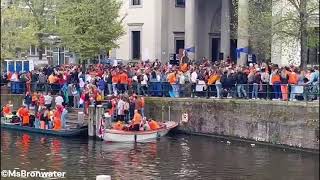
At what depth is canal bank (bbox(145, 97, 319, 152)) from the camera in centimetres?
3034

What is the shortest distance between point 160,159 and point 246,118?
19.9 ft

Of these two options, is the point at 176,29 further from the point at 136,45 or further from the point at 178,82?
the point at 178,82

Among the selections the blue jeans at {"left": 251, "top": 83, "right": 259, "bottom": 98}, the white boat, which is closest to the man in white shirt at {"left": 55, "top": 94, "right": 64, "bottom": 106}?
the white boat

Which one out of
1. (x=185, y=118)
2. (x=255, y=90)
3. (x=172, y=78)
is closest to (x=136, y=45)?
(x=172, y=78)

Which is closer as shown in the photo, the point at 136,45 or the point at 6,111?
the point at 6,111

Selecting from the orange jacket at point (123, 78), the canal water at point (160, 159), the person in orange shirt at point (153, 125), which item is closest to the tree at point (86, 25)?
the orange jacket at point (123, 78)

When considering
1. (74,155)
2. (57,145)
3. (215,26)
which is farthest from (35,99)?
(215,26)

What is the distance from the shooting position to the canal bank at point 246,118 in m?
30.3

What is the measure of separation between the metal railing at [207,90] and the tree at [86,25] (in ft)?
14.8

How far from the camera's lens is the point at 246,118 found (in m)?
33.3

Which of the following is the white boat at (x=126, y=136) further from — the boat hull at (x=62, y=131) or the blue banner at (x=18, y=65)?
the blue banner at (x=18, y=65)

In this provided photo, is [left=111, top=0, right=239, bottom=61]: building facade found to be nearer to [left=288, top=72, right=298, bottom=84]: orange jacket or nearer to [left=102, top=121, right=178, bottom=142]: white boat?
[left=102, top=121, right=178, bottom=142]: white boat

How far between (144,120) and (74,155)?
633cm

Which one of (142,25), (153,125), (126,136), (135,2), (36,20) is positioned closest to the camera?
(126,136)
